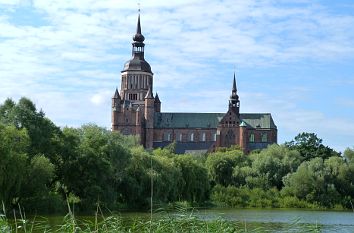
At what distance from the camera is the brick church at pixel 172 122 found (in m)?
130

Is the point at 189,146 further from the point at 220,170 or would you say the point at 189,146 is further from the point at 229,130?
the point at 220,170

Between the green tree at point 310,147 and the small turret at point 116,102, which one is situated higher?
the small turret at point 116,102

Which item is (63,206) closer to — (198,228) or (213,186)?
(198,228)

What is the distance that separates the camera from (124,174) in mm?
52531

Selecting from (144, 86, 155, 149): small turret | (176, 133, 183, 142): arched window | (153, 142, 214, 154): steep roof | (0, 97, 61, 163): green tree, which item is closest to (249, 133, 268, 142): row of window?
(153, 142, 214, 154): steep roof

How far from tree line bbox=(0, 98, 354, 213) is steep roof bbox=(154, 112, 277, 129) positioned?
48.4 meters

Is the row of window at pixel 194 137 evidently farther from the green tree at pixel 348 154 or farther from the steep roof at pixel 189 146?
the green tree at pixel 348 154

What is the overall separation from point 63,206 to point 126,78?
95380 millimetres

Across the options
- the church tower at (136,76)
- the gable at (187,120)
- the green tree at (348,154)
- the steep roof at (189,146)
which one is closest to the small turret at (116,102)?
the church tower at (136,76)

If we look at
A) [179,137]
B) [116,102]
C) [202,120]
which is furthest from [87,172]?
[202,120]

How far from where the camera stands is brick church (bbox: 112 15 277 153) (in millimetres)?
130375

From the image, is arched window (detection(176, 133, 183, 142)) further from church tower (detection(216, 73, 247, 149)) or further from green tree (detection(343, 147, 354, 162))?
green tree (detection(343, 147, 354, 162))

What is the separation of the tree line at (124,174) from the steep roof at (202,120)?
48.4 meters

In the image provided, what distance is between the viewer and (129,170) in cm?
5397
